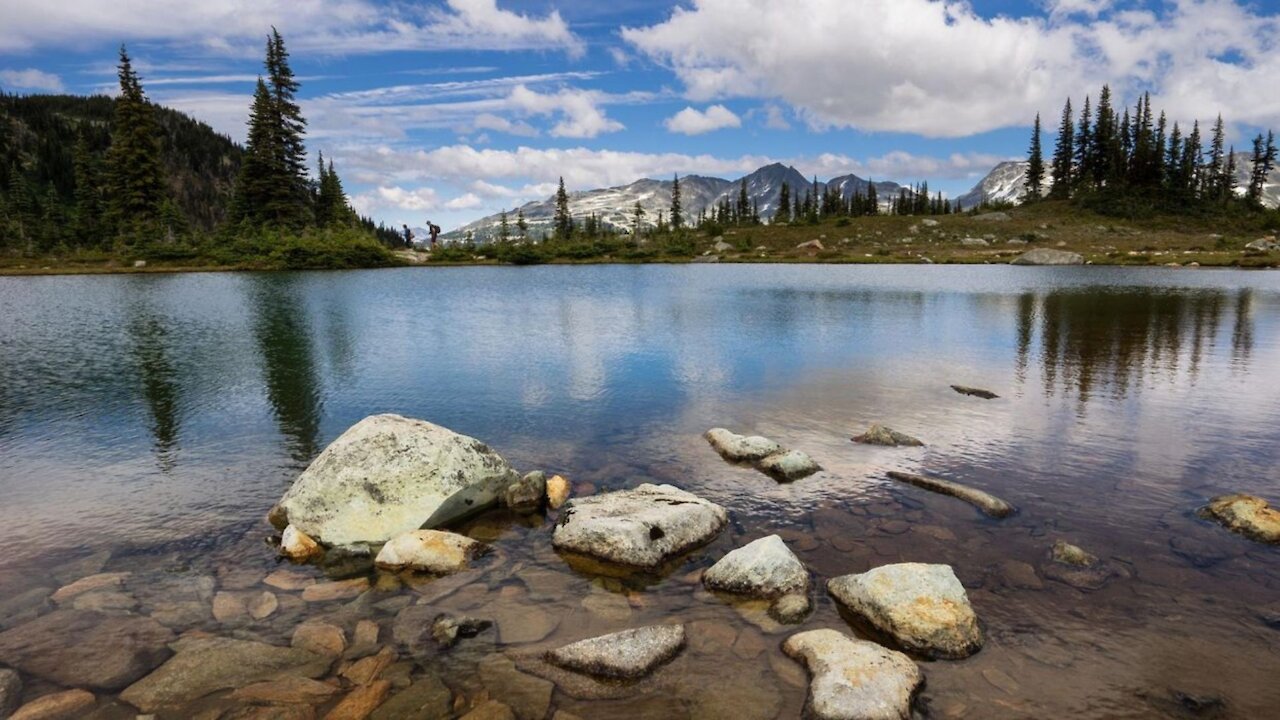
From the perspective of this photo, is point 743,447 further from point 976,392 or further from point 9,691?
point 9,691

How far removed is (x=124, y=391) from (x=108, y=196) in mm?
120191

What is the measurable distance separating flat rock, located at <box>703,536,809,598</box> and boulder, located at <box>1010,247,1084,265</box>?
101041 mm

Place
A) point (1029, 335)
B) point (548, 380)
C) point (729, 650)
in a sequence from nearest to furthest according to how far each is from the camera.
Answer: point (729, 650) < point (548, 380) < point (1029, 335)

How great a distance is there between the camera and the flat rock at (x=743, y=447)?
15.5 m

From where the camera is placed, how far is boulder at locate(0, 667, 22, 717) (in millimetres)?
7402

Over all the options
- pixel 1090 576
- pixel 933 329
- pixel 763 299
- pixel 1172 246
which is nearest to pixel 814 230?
pixel 1172 246

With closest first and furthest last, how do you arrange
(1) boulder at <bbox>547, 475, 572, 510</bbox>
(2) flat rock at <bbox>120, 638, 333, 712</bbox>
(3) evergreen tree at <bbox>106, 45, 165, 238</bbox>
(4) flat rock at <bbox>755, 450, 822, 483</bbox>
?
(2) flat rock at <bbox>120, 638, 333, 712</bbox> → (1) boulder at <bbox>547, 475, 572, 510</bbox> → (4) flat rock at <bbox>755, 450, 822, 483</bbox> → (3) evergreen tree at <bbox>106, 45, 165, 238</bbox>

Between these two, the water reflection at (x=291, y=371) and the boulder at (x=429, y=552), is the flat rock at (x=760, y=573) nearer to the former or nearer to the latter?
the boulder at (x=429, y=552)

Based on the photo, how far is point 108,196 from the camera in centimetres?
11144

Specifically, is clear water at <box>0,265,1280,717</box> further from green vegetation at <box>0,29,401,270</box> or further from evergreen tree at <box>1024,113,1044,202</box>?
evergreen tree at <box>1024,113,1044,202</box>

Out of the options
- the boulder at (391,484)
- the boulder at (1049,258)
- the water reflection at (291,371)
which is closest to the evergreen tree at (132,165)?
the water reflection at (291,371)

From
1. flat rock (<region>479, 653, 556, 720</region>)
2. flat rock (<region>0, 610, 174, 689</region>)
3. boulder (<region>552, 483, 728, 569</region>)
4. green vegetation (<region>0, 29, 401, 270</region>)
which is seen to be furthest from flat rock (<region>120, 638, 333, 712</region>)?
green vegetation (<region>0, 29, 401, 270</region>)

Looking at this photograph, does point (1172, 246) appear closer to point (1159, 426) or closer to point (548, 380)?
point (1159, 426)

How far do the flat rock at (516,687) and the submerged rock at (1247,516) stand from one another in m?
12.3
